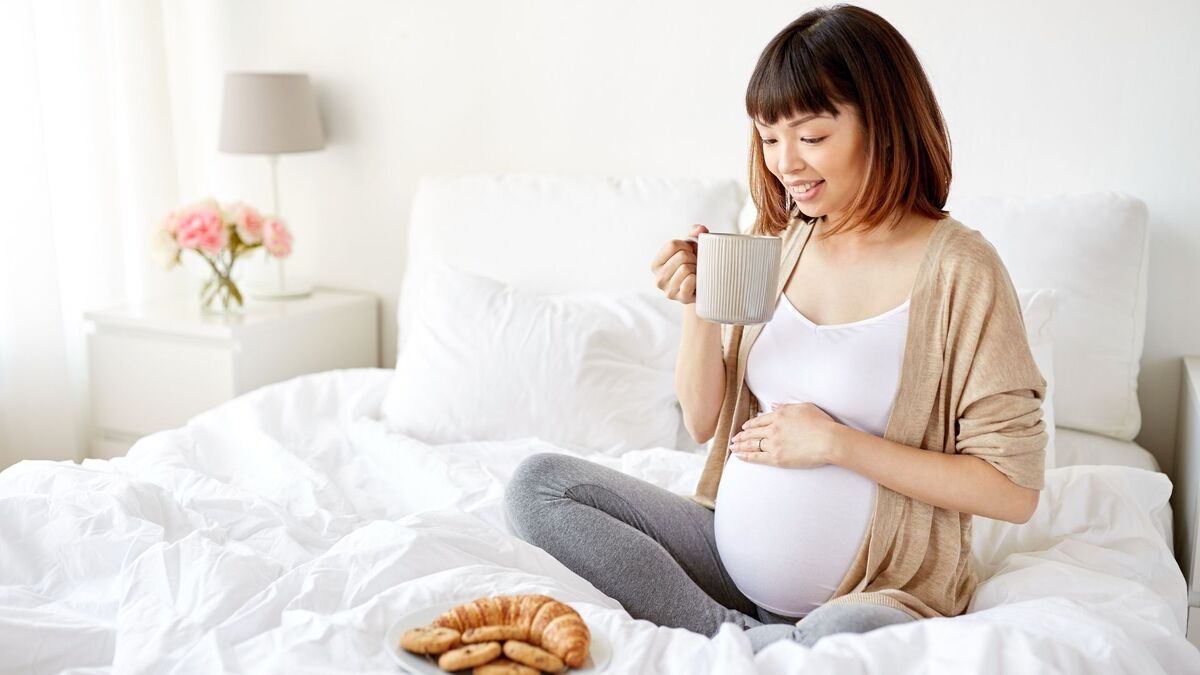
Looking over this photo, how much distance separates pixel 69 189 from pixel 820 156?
82.6 inches

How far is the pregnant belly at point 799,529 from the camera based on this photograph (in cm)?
131

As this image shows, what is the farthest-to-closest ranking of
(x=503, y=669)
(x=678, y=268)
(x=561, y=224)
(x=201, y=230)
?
1. (x=201, y=230)
2. (x=561, y=224)
3. (x=678, y=268)
4. (x=503, y=669)

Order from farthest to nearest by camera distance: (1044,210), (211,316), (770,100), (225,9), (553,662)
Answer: (225,9), (211,316), (1044,210), (770,100), (553,662)

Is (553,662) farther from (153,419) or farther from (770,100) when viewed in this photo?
(153,419)

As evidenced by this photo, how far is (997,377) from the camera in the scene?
4.07ft

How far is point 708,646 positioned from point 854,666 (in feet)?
0.49

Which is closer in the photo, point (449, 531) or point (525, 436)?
point (449, 531)

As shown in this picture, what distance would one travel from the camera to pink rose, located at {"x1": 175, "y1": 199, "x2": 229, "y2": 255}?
2.54 metres

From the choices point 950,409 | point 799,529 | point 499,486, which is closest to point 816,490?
point 799,529

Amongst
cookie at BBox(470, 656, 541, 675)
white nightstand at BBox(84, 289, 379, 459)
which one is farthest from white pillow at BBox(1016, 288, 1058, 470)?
white nightstand at BBox(84, 289, 379, 459)

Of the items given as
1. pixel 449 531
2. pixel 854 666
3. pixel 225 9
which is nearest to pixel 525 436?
pixel 449 531

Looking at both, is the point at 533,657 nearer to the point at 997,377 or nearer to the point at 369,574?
the point at 369,574

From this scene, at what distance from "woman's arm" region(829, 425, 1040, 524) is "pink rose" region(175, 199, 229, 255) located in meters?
1.75

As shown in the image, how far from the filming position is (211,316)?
2.58 metres
